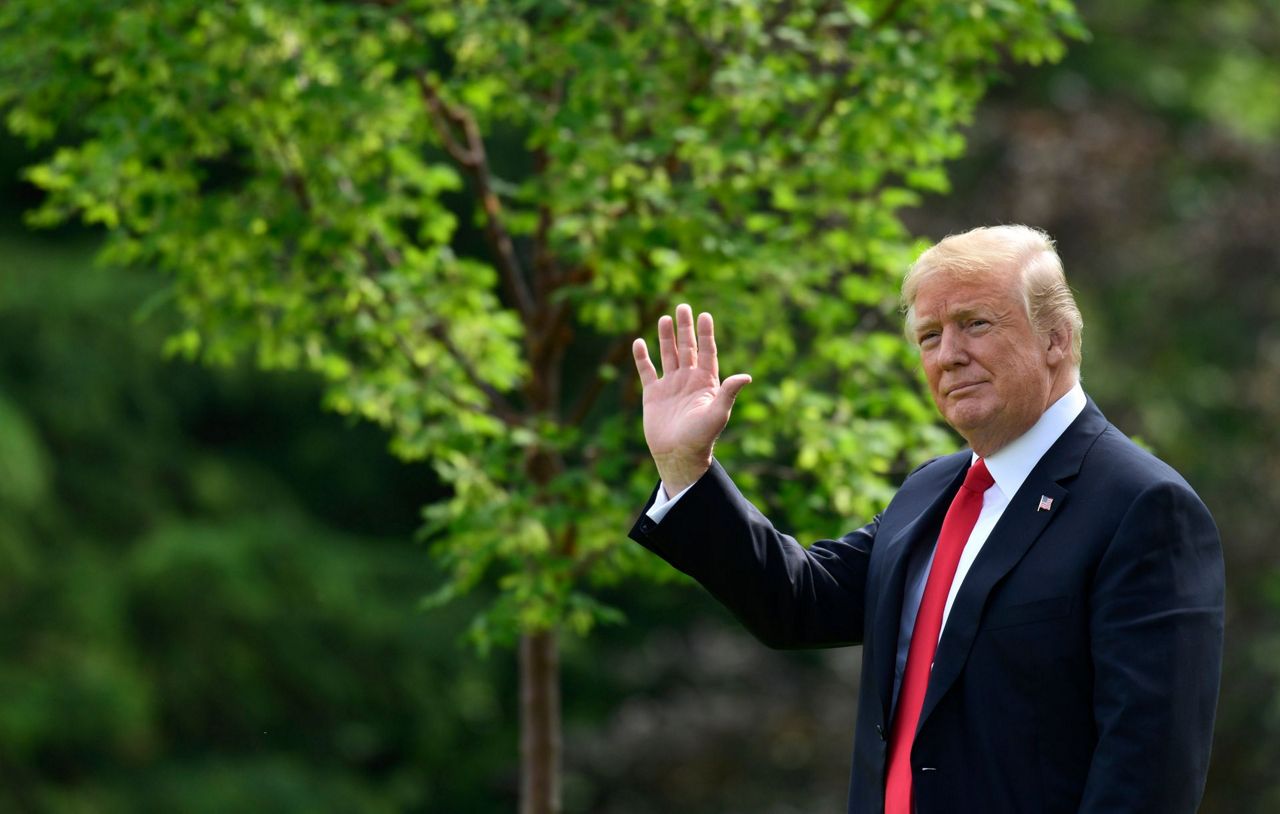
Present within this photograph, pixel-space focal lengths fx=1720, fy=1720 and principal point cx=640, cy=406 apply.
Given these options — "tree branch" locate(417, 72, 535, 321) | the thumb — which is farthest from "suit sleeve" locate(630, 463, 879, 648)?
"tree branch" locate(417, 72, 535, 321)

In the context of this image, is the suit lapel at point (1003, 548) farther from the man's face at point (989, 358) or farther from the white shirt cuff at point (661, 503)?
the white shirt cuff at point (661, 503)

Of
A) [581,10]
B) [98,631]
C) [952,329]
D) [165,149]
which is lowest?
[98,631]

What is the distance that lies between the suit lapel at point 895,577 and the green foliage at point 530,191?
70.3 inches

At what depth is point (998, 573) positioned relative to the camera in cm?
240

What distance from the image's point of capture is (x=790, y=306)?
548 centimetres

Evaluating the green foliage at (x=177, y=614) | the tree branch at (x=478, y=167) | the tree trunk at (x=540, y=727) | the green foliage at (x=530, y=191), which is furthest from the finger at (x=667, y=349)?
the green foliage at (x=177, y=614)

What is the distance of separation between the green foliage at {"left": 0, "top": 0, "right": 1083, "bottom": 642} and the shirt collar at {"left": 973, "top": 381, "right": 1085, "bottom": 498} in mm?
1955

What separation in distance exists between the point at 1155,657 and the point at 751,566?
26.3 inches

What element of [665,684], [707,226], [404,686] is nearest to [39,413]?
[404,686]

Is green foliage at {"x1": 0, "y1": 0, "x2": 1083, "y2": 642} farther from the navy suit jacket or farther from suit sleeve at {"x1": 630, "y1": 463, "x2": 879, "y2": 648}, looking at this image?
the navy suit jacket

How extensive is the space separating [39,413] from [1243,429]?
25.1 ft

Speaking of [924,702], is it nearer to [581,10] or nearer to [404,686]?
[581,10]

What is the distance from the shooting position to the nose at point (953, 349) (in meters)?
2.51

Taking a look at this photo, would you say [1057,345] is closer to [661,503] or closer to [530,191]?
[661,503]
